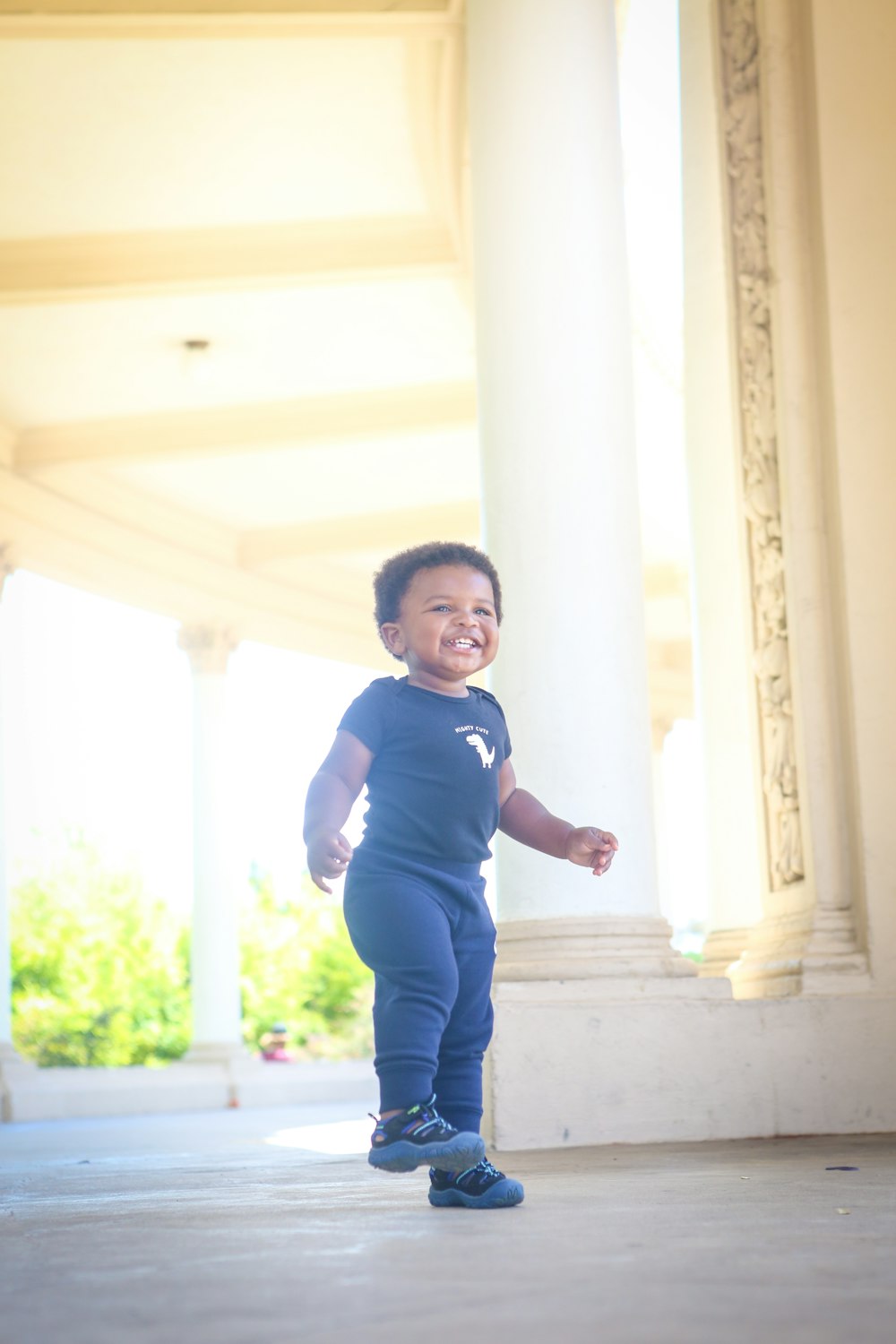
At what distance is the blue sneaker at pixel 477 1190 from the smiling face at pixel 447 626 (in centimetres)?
199

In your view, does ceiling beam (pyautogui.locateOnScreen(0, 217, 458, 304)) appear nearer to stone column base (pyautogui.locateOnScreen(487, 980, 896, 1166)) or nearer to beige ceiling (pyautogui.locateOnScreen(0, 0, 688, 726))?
beige ceiling (pyautogui.locateOnScreen(0, 0, 688, 726))

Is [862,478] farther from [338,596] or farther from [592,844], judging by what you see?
[338,596]

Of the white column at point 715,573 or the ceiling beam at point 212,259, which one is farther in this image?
the ceiling beam at point 212,259

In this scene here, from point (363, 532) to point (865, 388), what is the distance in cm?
2375

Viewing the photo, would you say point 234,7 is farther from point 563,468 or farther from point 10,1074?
point 10,1074

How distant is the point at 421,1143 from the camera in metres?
5.94

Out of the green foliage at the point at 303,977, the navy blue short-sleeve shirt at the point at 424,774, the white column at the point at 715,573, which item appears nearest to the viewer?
the navy blue short-sleeve shirt at the point at 424,774


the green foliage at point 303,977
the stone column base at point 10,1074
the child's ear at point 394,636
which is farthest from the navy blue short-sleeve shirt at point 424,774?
the green foliage at point 303,977

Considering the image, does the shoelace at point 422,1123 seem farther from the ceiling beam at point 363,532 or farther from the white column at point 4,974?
the ceiling beam at point 363,532

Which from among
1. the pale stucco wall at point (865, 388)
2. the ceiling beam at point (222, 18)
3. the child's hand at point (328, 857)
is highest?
the ceiling beam at point (222, 18)

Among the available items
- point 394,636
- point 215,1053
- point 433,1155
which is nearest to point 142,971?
point 215,1053

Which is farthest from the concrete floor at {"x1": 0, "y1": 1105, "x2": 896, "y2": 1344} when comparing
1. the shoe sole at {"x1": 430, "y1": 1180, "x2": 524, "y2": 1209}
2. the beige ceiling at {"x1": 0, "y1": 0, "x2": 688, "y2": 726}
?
the beige ceiling at {"x1": 0, "y1": 0, "x2": 688, "y2": 726}

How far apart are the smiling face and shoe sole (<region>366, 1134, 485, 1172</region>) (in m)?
1.93

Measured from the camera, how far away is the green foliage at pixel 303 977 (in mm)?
90375
